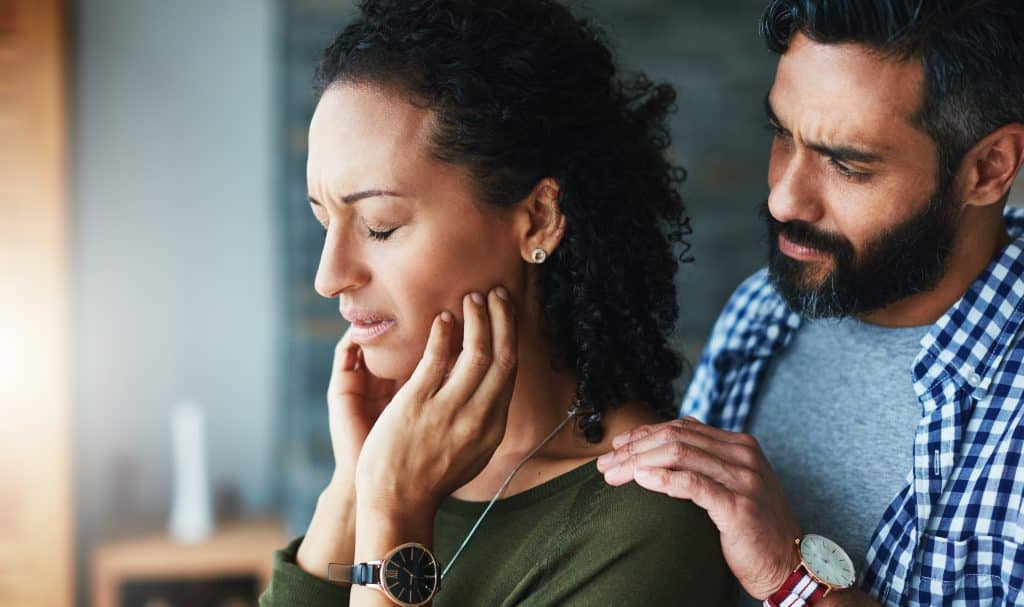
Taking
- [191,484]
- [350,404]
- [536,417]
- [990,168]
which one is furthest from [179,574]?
[990,168]

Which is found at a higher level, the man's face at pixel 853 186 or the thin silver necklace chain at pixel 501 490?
the man's face at pixel 853 186

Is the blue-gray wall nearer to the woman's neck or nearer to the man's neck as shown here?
the woman's neck

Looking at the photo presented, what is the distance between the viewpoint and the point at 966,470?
1.31 meters

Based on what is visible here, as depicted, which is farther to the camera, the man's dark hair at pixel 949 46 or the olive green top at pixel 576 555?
the man's dark hair at pixel 949 46

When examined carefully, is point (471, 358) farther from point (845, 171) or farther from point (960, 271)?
point (960, 271)

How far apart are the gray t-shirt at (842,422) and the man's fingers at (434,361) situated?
0.59 meters

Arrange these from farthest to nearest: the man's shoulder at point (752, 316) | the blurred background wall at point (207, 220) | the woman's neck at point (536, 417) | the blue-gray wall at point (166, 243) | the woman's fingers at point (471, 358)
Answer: the blue-gray wall at point (166, 243) < the blurred background wall at point (207, 220) < the man's shoulder at point (752, 316) < the woman's neck at point (536, 417) < the woman's fingers at point (471, 358)

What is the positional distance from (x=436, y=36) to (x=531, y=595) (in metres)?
0.69

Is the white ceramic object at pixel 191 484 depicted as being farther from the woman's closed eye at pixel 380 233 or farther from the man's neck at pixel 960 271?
the man's neck at pixel 960 271

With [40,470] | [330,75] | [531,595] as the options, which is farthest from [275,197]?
[531,595]

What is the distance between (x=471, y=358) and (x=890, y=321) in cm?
67

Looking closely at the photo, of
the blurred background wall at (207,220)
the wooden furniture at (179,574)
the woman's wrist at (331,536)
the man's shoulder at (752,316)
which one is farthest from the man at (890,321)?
the wooden furniture at (179,574)

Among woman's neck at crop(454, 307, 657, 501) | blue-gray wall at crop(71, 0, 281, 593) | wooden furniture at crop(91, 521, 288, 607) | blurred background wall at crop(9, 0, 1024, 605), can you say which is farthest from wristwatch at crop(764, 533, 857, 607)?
blue-gray wall at crop(71, 0, 281, 593)

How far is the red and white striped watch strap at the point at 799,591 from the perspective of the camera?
125cm
